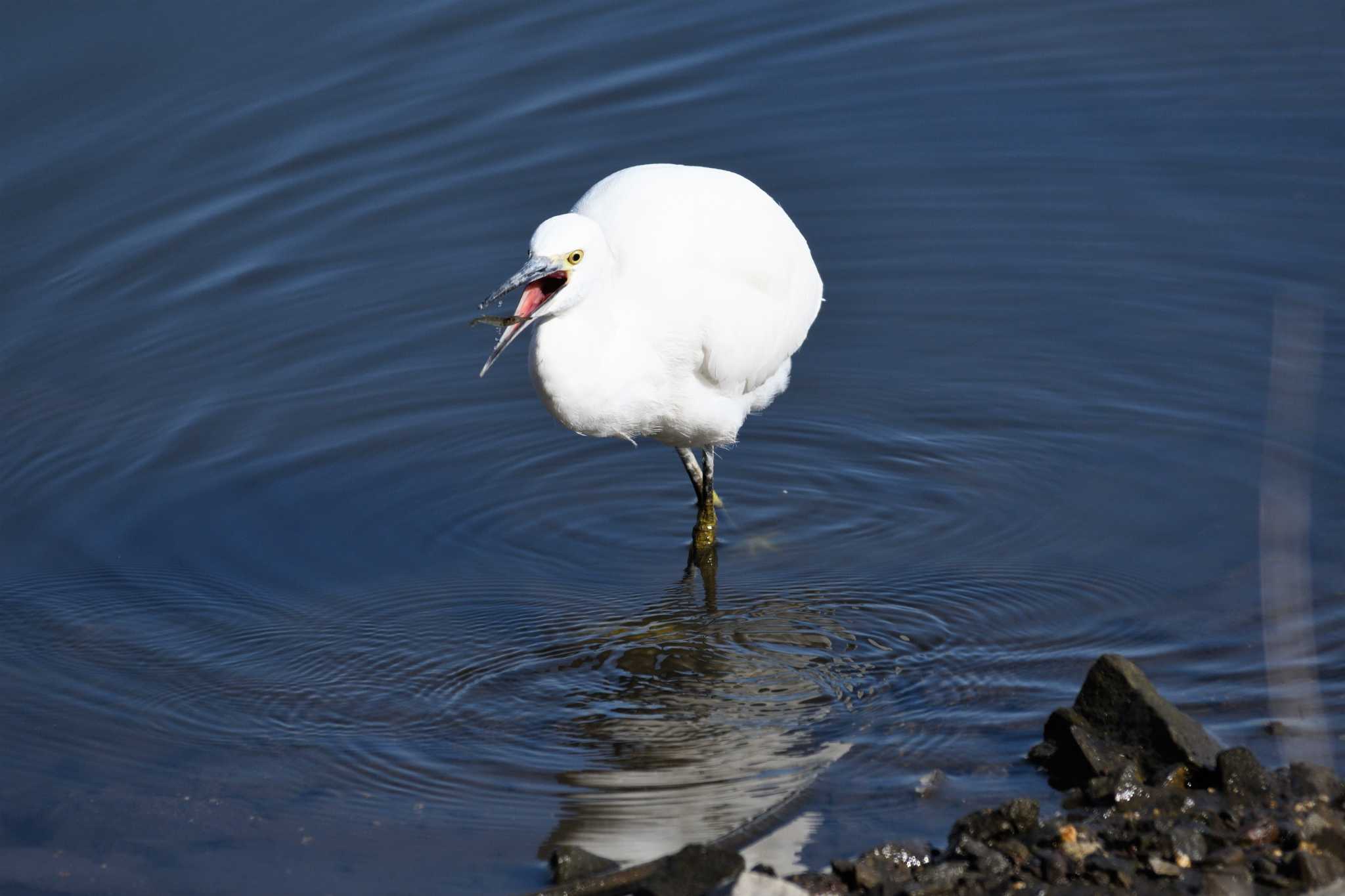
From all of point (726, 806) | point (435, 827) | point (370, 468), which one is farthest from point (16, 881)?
point (370, 468)

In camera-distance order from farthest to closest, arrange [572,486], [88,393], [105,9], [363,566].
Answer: [105,9] → [88,393] → [572,486] → [363,566]

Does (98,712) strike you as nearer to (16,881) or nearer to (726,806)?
(16,881)

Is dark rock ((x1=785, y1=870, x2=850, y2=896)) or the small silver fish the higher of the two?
the small silver fish

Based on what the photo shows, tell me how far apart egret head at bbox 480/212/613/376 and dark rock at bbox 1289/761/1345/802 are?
9.19 ft

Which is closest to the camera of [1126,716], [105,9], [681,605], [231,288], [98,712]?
[1126,716]

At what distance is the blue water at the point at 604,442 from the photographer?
18.9 feet

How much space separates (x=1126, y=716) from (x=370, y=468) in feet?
14.3

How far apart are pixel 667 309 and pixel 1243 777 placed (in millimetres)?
2942

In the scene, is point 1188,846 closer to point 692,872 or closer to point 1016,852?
point 1016,852

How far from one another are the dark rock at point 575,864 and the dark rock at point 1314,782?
196cm

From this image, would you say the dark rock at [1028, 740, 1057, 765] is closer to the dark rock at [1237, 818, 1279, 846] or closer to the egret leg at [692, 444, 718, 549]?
the dark rock at [1237, 818, 1279, 846]

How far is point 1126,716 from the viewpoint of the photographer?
16.9 ft

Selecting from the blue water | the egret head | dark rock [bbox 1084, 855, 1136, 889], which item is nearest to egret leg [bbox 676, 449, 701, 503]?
the blue water

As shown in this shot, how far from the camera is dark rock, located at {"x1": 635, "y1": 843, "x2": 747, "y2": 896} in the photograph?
4.71 metres
